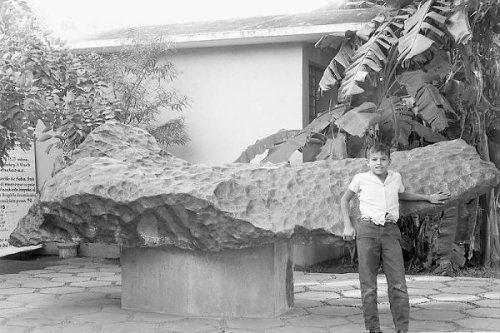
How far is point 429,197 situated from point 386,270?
2.21 ft

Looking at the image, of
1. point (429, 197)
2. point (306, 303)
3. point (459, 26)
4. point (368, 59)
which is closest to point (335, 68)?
point (368, 59)

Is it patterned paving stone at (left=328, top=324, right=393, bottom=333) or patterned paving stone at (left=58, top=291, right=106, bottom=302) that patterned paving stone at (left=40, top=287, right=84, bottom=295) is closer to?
patterned paving stone at (left=58, top=291, right=106, bottom=302)

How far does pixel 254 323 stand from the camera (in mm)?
5887

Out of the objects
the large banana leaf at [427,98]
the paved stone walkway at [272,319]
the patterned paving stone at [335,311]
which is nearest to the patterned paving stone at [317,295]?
the paved stone walkway at [272,319]

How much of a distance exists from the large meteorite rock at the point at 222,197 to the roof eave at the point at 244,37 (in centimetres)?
372

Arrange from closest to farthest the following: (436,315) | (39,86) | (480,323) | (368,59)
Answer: (480,323) → (436,315) → (39,86) → (368,59)

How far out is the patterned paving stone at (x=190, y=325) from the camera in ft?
18.7

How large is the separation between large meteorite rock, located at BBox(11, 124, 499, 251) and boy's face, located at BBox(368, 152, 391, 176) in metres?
0.37

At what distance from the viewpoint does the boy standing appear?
522 centimetres

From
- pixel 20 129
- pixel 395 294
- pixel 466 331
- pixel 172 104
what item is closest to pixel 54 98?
pixel 20 129

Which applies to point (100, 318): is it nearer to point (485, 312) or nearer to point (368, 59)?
point (485, 312)

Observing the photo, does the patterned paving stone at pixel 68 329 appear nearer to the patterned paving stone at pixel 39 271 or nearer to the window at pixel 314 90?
the patterned paving stone at pixel 39 271

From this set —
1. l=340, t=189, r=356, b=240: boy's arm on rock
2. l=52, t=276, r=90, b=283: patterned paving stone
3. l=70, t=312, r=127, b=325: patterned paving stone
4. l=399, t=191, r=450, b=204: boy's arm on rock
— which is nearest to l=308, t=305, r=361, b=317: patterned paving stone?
l=340, t=189, r=356, b=240: boy's arm on rock

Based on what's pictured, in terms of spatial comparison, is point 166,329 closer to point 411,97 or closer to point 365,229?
point 365,229
